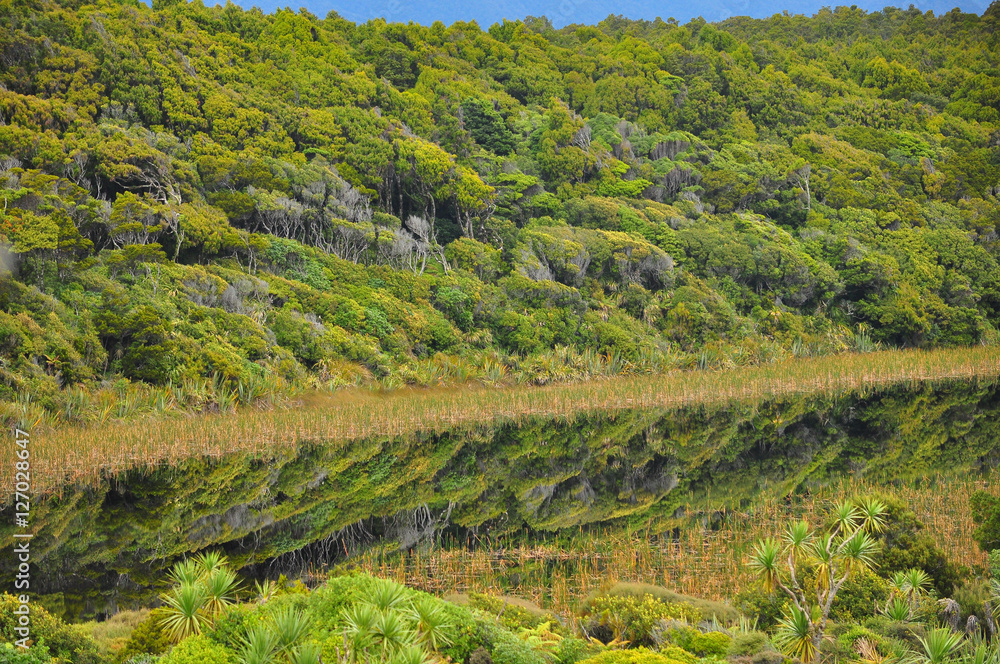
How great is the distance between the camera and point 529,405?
106 ft

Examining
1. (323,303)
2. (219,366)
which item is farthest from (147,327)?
(323,303)

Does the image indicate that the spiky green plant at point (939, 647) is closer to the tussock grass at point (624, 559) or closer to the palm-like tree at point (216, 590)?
the tussock grass at point (624, 559)

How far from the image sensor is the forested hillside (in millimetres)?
34625

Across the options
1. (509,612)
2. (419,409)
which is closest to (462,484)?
(509,612)

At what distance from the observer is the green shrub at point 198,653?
6262 mm

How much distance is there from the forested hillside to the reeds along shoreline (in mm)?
3036

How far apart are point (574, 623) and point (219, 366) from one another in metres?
26.5

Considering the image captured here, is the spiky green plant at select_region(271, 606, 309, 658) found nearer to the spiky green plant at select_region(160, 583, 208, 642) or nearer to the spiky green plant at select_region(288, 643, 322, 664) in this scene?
the spiky green plant at select_region(288, 643, 322, 664)

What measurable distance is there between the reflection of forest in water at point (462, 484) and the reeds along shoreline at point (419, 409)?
1378mm

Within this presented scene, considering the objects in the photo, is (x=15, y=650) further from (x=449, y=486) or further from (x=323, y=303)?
(x=323, y=303)

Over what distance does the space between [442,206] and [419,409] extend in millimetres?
26869

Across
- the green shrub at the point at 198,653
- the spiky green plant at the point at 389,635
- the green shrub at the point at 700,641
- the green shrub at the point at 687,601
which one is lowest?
the green shrub at the point at 687,601

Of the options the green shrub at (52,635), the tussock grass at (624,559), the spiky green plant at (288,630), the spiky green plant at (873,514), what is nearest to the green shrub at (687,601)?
the tussock grass at (624,559)

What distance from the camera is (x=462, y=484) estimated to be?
18.0 meters
